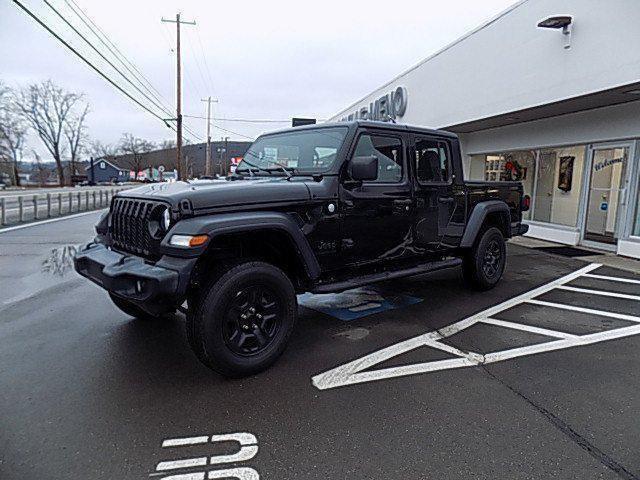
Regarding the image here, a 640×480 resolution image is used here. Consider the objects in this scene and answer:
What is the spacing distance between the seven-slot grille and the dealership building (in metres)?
7.45

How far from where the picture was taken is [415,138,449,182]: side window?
4.71 m

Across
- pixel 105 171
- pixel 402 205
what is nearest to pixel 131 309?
pixel 402 205

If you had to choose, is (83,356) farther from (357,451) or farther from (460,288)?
(460,288)

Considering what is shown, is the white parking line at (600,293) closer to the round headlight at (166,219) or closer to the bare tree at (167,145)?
the round headlight at (166,219)

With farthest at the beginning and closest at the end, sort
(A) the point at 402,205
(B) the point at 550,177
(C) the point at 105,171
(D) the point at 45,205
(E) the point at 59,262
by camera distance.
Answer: (C) the point at 105,171, (D) the point at 45,205, (B) the point at 550,177, (E) the point at 59,262, (A) the point at 402,205

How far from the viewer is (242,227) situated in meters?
3.13

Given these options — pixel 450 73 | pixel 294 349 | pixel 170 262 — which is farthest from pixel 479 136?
pixel 170 262

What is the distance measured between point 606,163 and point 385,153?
727 centimetres

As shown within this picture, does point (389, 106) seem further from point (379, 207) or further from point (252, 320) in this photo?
point (252, 320)

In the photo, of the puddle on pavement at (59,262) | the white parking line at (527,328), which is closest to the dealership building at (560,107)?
the white parking line at (527,328)

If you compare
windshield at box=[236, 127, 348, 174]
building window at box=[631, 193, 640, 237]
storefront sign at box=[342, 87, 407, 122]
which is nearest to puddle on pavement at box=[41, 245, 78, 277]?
windshield at box=[236, 127, 348, 174]

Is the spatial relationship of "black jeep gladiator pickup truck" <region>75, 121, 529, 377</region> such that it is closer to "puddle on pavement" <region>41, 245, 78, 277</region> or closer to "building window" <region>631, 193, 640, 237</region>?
"puddle on pavement" <region>41, 245, 78, 277</region>

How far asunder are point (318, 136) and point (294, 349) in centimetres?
205

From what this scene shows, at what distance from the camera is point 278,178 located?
4.00 metres
